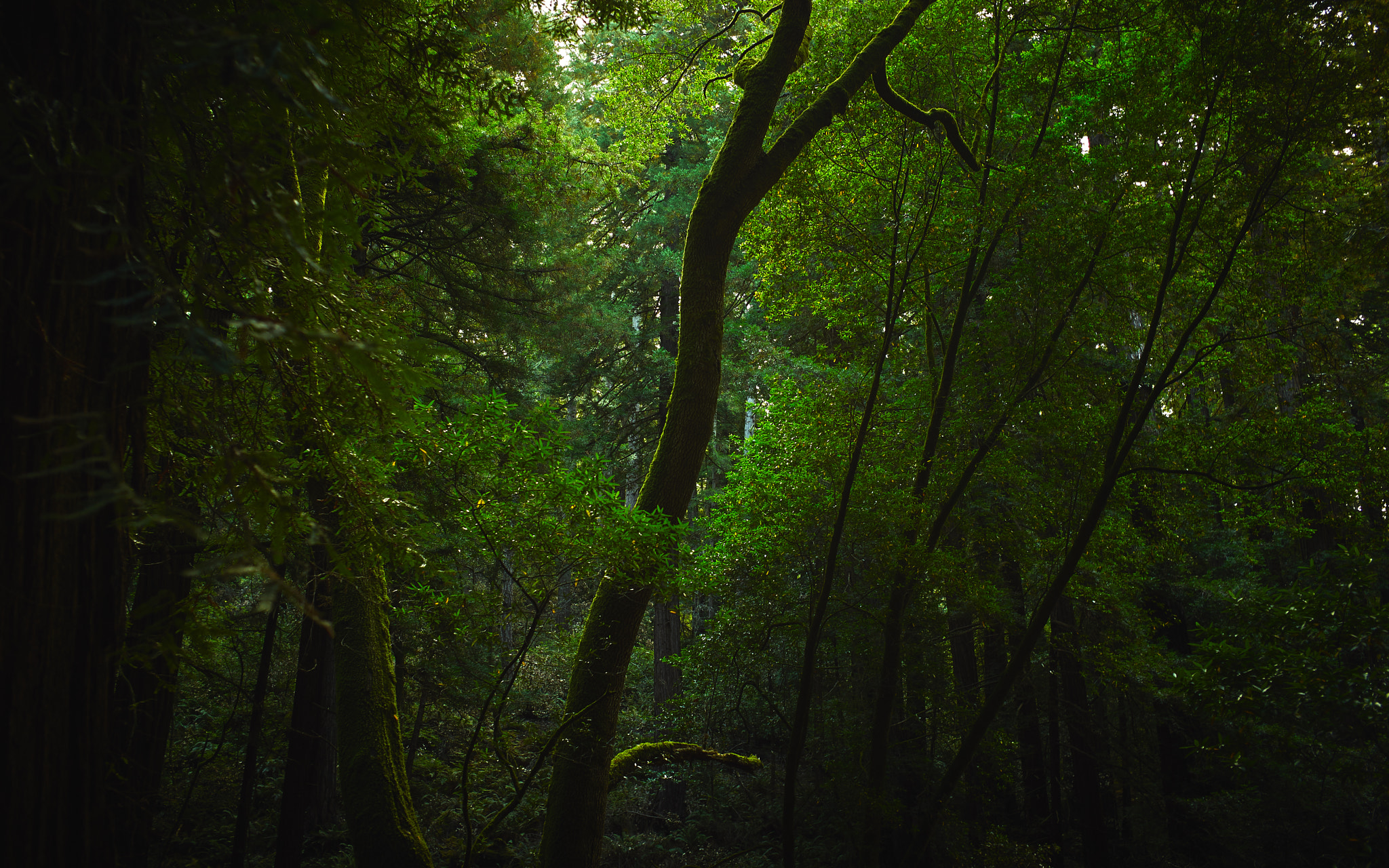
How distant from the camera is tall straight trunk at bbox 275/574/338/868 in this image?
535cm

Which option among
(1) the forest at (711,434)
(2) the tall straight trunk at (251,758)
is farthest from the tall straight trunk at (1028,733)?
(2) the tall straight trunk at (251,758)

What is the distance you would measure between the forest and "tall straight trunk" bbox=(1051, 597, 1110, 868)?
0.09 metres

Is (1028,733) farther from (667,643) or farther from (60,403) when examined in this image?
(60,403)

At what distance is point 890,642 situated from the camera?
524cm

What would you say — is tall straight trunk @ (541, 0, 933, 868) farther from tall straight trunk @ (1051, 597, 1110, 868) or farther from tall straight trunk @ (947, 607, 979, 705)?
tall straight trunk @ (947, 607, 979, 705)

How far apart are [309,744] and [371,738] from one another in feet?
9.92

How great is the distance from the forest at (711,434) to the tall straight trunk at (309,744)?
0.06 m

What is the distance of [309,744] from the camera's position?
21.1ft

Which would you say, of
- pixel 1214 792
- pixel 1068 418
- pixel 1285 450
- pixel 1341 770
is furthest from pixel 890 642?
pixel 1214 792

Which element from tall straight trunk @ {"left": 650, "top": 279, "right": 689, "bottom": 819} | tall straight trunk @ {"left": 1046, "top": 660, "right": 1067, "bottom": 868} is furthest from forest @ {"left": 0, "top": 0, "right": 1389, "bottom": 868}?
tall straight trunk @ {"left": 650, "top": 279, "right": 689, "bottom": 819}

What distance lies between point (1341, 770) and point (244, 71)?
6.00 meters

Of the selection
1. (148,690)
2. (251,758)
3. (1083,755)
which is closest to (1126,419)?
(1083,755)

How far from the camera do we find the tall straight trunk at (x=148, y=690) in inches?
88.1

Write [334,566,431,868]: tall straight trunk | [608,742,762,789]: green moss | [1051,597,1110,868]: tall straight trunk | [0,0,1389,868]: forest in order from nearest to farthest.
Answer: [0,0,1389,868]: forest, [334,566,431,868]: tall straight trunk, [608,742,762,789]: green moss, [1051,597,1110,868]: tall straight trunk
